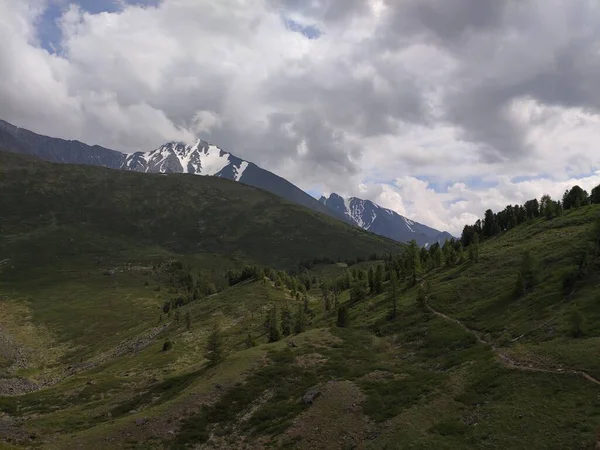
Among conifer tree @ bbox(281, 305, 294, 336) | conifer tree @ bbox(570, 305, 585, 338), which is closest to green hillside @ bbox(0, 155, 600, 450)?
conifer tree @ bbox(570, 305, 585, 338)

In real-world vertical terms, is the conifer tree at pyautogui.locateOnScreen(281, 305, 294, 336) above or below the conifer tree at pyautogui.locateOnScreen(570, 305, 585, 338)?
below

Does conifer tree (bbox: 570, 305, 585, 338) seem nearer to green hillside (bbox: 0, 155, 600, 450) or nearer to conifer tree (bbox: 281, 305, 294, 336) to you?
green hillside (bbox: 0, 155, 600, 450)

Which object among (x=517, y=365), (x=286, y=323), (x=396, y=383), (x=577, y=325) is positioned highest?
(x=577, y=325)

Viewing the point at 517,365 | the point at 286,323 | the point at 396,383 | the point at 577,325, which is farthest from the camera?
the point at 286,323

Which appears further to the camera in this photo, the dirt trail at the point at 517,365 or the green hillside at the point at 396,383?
the dirt trail at the point at 517,365

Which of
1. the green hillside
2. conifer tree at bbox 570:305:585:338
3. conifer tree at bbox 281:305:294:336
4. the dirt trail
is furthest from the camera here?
conifer tree at bbox 281:305:294:336

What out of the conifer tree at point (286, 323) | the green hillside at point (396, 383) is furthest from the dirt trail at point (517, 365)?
the conifer tree at point (286, 323)

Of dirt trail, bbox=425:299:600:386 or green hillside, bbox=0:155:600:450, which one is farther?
dirt trail, bbox=425:299:600:386

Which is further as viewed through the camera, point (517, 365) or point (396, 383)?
point (396, 383)

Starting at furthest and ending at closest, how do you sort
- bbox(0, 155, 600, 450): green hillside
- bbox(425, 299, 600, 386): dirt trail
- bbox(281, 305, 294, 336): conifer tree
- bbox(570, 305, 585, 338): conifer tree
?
bbox(281, 305, 294, 336): conifer tree, bbox(570, 305, 585, 338): conifer tree, bbox(425, 299, 600, 386): dirt trail, bbox(0, 155, 600, 450): green hillside

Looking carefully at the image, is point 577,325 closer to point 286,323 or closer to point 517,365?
point 517,365

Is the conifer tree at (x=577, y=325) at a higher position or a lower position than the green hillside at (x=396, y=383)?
higher

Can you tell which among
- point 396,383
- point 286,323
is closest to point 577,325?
point 396,383

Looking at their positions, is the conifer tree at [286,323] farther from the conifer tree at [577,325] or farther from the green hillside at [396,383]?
the conifer tree at [577,325]
